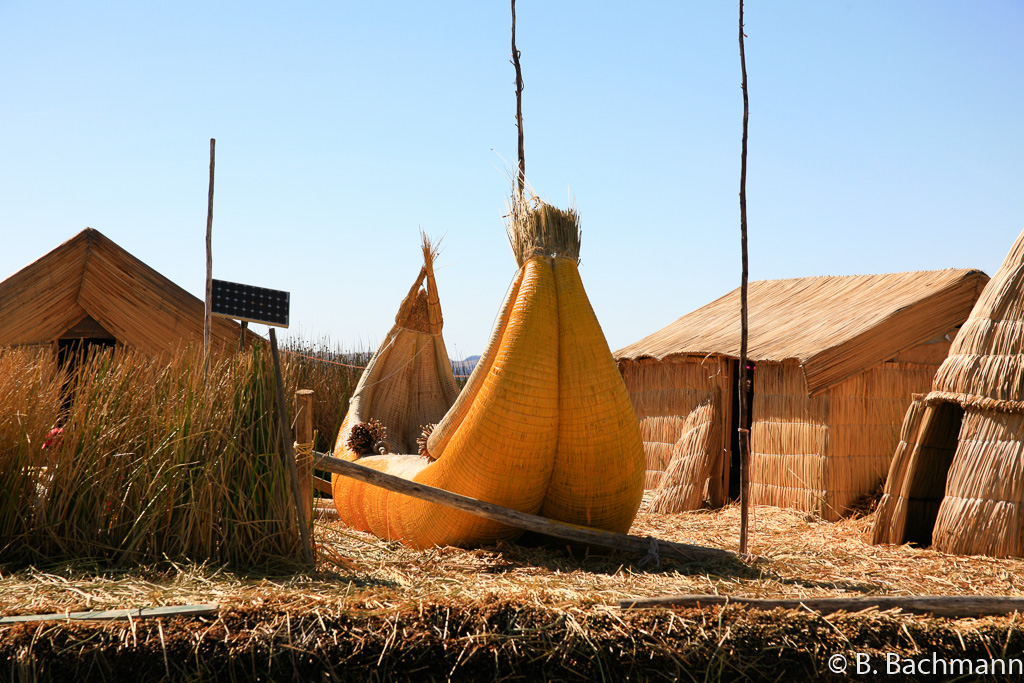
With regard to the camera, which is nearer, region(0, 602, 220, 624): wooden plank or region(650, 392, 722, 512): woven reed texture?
region(0, 602, 220, 624): wooden plank

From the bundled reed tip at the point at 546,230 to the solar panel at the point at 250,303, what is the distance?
171 centimetres

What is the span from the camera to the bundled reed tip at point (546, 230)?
554cm

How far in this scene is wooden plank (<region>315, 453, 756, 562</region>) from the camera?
4926 millimetres

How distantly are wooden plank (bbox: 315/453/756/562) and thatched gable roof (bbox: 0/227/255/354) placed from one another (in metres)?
4.25

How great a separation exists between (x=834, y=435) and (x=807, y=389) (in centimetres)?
47

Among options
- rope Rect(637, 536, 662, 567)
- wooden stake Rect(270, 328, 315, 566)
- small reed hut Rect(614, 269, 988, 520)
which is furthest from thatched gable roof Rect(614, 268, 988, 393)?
wooden stake Rect(270, 328, 315, 566)

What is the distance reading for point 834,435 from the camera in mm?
7594

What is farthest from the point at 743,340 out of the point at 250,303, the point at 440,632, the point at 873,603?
A: the point at 250,303

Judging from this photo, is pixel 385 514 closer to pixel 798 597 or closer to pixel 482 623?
pixel 482 623

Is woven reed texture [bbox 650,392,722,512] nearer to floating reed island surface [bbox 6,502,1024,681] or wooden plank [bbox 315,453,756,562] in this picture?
wooden plank [bbox 315,453,756,562]

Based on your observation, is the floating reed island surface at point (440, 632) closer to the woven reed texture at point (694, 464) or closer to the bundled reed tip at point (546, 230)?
the bundled reed tip at point (546, 230)

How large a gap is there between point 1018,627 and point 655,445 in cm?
560

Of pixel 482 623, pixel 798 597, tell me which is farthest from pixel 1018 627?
pixel 482 623

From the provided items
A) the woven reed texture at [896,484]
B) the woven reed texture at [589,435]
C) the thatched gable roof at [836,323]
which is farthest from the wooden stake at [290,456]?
the thatched gable roof at [836,323]
